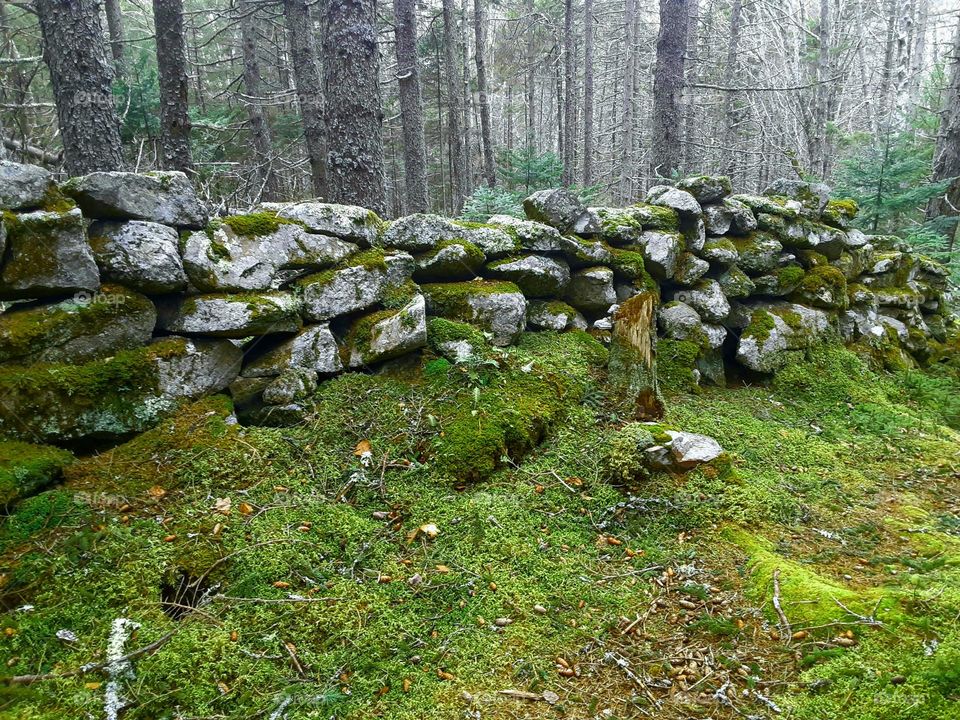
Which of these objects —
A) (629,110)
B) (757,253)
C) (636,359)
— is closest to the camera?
(636,359)

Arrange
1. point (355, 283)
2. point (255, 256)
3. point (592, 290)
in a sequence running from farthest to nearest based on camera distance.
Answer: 1. point (592, 290)
2. point (355, 283)
3. point (255, 256)

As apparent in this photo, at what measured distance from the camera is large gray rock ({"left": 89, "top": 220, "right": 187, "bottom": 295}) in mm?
3584

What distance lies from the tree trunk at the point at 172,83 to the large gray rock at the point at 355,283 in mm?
3763

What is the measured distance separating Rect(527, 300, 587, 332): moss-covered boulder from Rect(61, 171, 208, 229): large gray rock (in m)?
3.08

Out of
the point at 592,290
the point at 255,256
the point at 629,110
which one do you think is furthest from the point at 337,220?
the point at 629,110

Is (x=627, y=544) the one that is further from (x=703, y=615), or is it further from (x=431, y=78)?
(x=431, y=78)

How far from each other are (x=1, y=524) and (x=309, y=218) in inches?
112


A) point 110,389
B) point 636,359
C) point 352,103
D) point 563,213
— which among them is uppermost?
point 352,103

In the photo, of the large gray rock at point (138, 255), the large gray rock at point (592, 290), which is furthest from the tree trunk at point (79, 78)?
the large gray rock at point (592, 290)

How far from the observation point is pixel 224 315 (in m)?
3.91

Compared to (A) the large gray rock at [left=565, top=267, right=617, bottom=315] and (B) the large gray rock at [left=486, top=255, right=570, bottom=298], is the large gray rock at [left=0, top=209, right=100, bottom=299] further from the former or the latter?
(A) the large gray rock at [left=565, top=267, right=617, bottom=315]

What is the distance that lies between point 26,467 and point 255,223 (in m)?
2.21

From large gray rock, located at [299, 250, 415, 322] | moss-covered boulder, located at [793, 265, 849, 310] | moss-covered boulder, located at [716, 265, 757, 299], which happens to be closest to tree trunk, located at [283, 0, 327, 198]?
large gray rock, located at [299, 250, 415, 322]

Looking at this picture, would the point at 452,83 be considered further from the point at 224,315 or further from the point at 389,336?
the point at 224,315
